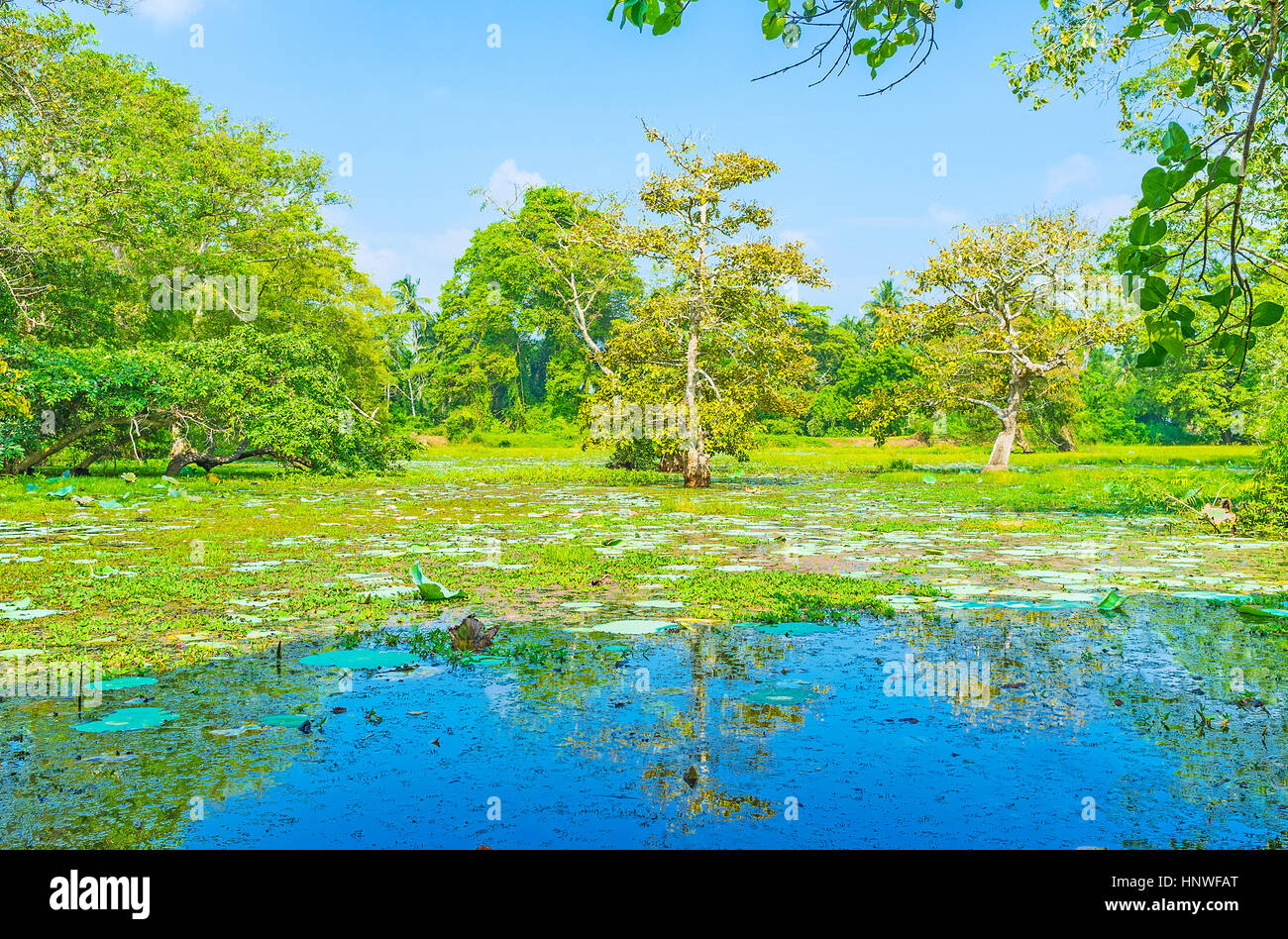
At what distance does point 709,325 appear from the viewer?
21828 millimetres

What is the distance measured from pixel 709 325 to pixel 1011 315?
11.4 m

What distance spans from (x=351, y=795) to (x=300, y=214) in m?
29.4

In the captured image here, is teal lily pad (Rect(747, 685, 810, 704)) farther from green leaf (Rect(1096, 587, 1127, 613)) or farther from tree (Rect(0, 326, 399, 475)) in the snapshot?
tree (Rect(0, 326, 399, 475))

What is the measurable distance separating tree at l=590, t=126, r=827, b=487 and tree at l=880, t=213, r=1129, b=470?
7.59 metres

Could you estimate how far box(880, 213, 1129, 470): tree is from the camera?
27.4 metres

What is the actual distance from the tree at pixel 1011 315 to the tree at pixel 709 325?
7590mm

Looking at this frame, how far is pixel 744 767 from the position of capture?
374 cm

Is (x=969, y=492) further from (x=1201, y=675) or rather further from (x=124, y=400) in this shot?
(x=124, y=400)

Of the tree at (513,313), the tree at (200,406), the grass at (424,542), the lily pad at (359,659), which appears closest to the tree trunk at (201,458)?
the tree at (200,406)

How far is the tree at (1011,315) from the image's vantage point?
1078 inches

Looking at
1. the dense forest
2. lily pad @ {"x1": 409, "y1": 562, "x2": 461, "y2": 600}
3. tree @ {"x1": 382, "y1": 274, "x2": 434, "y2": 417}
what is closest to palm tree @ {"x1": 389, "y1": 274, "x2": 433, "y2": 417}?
tree @ {"x1": 382, "y1": 274, "x2": 434, "y2": 417}

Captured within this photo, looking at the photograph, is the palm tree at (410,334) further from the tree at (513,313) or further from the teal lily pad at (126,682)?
the teal lily pad at (126,682)

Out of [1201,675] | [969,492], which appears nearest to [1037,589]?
[1201,675]

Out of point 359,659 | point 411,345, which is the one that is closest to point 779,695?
point 359,659
